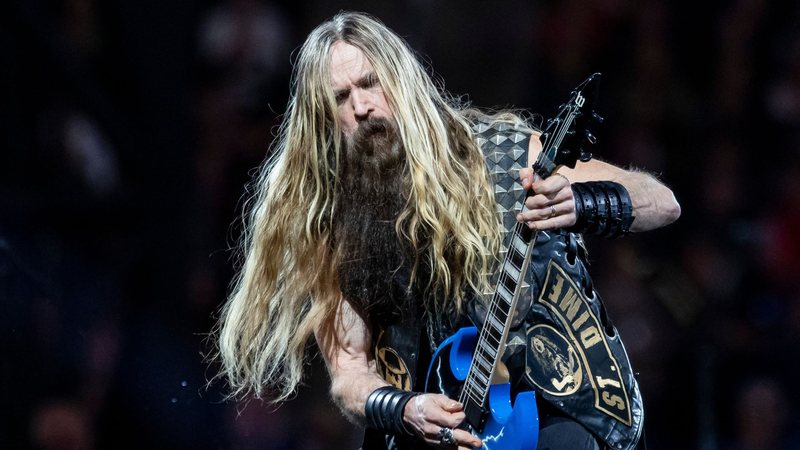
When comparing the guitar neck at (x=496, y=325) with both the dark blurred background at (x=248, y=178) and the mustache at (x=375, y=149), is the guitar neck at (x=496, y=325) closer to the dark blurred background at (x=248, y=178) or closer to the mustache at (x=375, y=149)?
the mustache at (x=375, y=149)

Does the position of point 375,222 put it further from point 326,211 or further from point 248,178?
point 248,178

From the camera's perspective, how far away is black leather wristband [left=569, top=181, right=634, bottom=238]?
262 centimetres

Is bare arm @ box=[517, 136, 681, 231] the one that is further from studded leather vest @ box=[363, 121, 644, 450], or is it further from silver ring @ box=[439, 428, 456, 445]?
silver ring @ box=[439, 428, 456, 445]

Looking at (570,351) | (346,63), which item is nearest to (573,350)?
(570,351)

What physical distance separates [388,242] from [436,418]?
56cm

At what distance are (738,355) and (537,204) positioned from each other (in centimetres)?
309

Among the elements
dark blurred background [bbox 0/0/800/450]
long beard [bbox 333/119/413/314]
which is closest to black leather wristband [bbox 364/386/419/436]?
long beard [bbox 333/119/413/314]

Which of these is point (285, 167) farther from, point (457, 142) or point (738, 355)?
point (738, 355)

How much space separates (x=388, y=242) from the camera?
10.4ft

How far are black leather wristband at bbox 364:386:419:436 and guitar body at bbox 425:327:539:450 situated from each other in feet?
0.39

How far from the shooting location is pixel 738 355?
17.5 ft

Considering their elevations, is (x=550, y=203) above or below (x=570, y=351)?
above

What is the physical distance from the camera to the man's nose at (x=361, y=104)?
314 centimetres

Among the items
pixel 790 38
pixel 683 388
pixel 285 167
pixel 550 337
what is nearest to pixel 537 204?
pixel 550 337
